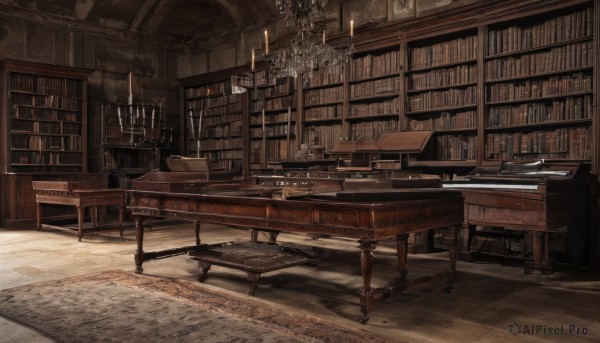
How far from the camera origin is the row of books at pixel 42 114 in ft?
27.7

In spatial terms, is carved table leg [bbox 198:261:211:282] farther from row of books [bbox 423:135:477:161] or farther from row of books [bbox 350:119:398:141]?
row of books [bbox 423:135:477:161]

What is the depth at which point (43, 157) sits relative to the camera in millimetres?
8805

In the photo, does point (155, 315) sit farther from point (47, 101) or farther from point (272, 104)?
point (47, 101)

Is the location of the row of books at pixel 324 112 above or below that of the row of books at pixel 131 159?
above

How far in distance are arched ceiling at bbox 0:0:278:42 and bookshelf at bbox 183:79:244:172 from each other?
4.78 feet

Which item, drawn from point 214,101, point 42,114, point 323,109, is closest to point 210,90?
point 214,101

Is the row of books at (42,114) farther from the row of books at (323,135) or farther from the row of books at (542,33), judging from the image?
the row of books at (542,33)

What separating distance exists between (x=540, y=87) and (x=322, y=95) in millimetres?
3403

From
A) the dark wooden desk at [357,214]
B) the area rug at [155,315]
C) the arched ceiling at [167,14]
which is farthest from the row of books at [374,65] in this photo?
the area rug at [155,315]

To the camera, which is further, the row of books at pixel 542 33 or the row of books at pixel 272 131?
the row of books at pixel 272 131

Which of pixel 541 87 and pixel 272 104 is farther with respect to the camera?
pixel 272 104

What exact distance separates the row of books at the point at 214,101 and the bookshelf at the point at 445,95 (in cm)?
400

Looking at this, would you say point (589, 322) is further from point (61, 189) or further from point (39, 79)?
point (39, 79)

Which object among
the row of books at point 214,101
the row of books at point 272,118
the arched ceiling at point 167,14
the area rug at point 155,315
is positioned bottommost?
the area rug at point 155,315
